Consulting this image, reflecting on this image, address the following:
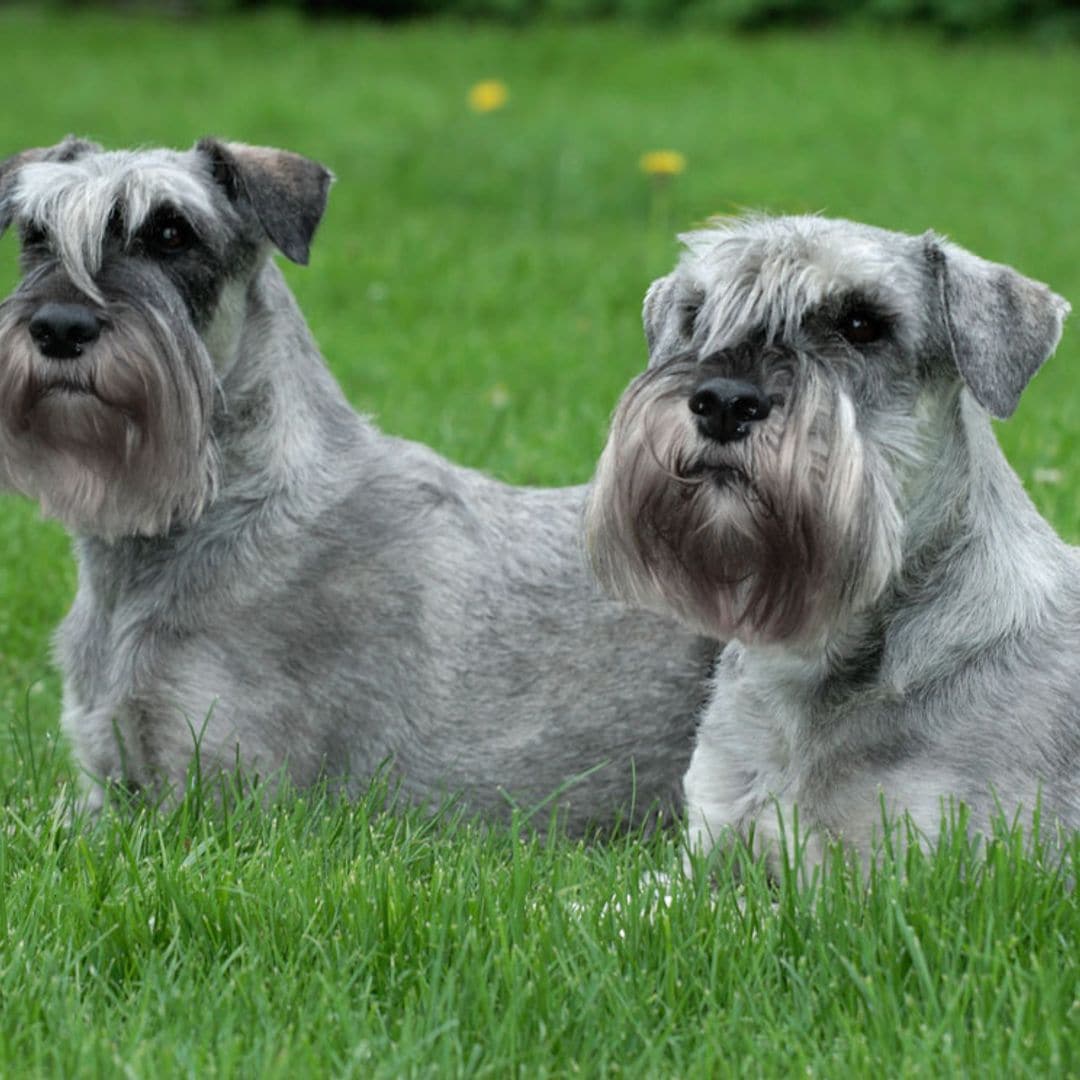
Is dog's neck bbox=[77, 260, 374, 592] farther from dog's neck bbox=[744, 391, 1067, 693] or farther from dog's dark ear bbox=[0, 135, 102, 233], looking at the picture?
dog's neck bbox=[744, 391, 1067, 693]

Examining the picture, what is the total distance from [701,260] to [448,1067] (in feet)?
6.98

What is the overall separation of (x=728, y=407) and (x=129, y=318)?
192cm

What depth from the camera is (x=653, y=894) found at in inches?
173

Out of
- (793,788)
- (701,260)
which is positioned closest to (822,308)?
(701,260)

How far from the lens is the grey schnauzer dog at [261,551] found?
545 centimetres

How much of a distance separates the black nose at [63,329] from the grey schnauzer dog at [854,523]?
1.62 metres

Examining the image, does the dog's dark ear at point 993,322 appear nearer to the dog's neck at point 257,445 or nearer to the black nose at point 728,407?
the black nose at point 728,407

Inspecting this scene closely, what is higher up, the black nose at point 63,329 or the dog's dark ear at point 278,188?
the dog's dark ear at point 278,188

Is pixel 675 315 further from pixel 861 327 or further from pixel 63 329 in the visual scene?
pixel 63 329

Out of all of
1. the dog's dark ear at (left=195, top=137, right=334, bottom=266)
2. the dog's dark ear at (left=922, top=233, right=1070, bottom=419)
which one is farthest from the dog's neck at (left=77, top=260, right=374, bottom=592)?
the dog's dark ear at (left=922, top=233, right=1070, bottom=419)

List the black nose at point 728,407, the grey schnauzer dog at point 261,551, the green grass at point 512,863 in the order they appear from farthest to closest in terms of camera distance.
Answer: the grey schnauzer dog at point 261,551 → the black nose at point 728,407 → the green grass at point 512,863

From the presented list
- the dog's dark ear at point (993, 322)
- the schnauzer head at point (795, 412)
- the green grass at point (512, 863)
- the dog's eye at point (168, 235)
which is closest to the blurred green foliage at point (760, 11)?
the green grass at point (512, 863)

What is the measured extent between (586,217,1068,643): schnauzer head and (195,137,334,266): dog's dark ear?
4.70 feet

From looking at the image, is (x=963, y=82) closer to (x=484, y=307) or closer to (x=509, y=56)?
(x=509, y=56)
